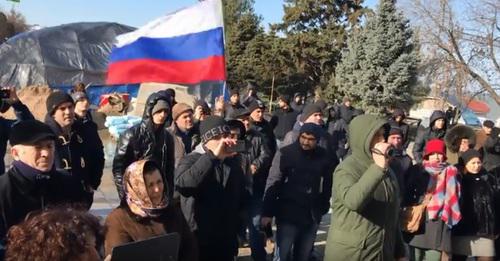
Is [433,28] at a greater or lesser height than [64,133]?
greater

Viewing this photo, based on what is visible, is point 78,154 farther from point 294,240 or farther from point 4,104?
point 294,240

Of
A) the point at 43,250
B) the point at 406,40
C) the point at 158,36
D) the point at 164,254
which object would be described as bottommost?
the point at 164,254

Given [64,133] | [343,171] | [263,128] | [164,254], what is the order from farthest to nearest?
[263,128] → [64,133] → [343,171] → [164,254]

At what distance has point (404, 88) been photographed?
27.3 m

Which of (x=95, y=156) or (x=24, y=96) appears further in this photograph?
(x=24, y=96)

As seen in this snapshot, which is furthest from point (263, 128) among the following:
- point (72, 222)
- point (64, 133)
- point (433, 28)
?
point (433, 28)

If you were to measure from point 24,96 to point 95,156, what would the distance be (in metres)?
15.6

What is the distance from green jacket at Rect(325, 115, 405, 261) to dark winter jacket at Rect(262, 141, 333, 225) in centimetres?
149

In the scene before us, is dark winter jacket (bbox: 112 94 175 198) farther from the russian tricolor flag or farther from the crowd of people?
the russian tricolor flag

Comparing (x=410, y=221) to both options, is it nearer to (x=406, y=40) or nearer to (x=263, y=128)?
(x=263, y=128)

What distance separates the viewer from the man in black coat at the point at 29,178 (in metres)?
3.04

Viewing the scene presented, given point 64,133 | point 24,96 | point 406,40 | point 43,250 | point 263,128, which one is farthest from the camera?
point 406,40

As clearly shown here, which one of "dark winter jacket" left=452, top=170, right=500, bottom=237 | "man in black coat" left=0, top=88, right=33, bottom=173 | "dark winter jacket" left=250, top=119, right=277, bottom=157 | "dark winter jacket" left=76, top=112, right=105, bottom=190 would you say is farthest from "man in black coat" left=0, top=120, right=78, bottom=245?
"dark winter jacket" left=250, top=119, right=277, bottom=157

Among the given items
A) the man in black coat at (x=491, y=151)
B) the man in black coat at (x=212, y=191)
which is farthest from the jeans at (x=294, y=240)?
the man in black coat at (x=491, y=151)
